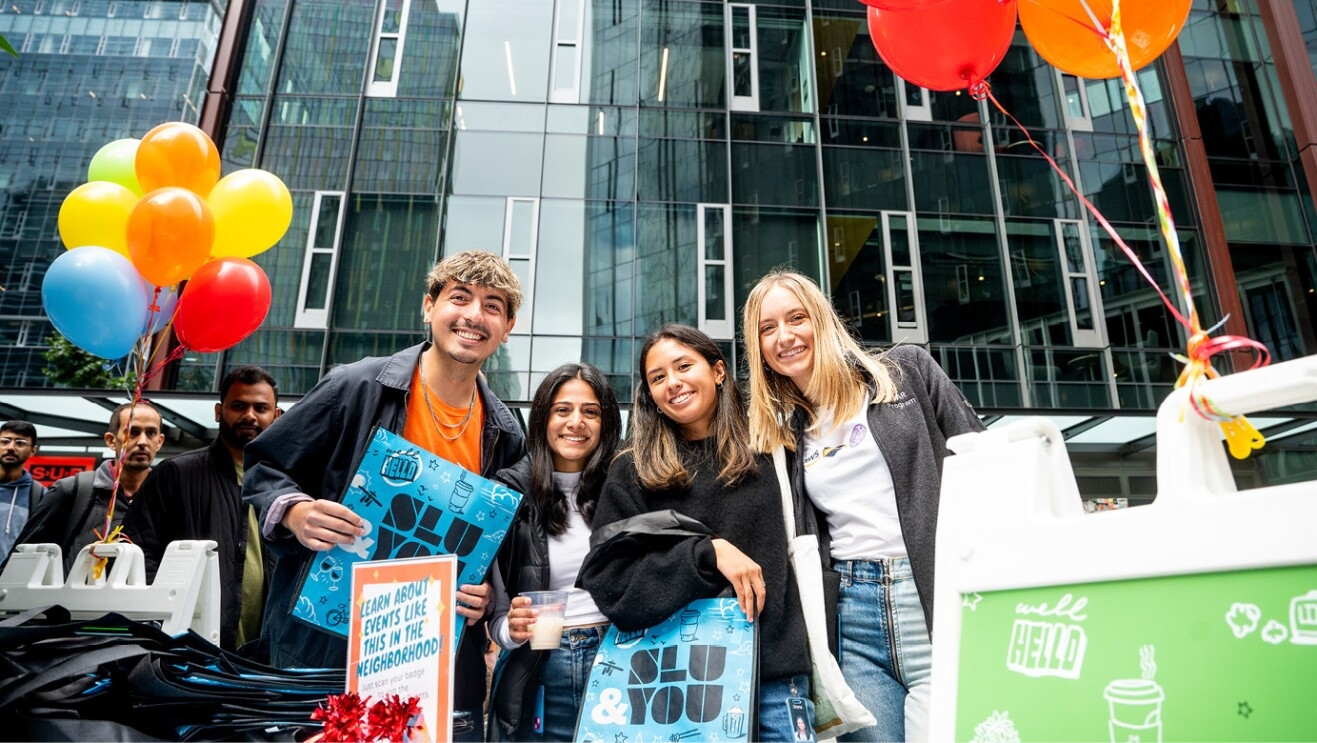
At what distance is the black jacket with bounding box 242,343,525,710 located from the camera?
2090mm

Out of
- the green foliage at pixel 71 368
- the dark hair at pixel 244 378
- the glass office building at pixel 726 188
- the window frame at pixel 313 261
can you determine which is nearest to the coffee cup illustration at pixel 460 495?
the dark hair at pixel 244 378

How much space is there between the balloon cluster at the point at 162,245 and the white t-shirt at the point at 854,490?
2.99 m

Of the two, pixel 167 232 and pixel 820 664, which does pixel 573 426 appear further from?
pixel 167 232

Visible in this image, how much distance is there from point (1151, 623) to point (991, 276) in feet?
A: 32.0

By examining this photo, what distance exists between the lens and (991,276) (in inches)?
382

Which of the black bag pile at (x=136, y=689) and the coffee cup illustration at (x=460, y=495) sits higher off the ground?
the coffee cup illustration at (x=460, y=495)

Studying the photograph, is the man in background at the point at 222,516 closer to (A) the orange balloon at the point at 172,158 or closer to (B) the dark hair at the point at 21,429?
(A) the orange balloon at the point at 172,158

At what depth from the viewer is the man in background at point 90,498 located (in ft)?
13.2

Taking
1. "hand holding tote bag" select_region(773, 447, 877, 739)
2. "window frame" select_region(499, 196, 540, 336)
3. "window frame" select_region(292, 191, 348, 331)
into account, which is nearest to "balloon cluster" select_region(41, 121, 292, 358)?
"hand holding tote bag" select_region(773, 447, 877, 739)

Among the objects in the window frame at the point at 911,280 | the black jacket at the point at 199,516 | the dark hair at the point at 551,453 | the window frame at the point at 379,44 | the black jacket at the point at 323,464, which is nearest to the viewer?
the black jacket at the point at 323,464

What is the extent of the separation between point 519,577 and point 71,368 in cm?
1175

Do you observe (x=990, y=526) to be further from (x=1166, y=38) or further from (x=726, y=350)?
(x=726, y=350)

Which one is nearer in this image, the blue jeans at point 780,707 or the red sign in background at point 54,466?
the blue jeans at point 780,707

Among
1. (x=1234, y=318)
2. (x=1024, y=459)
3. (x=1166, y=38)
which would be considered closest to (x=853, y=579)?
(x=1024, y=459)
